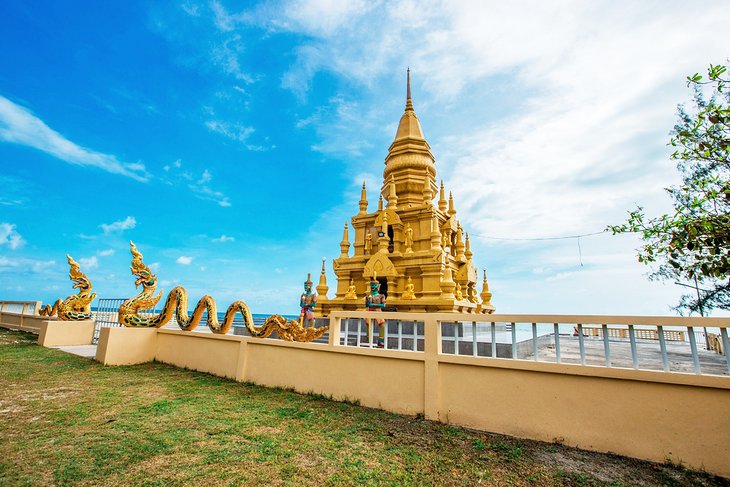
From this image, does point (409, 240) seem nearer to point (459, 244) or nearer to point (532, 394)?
point (459, 244)

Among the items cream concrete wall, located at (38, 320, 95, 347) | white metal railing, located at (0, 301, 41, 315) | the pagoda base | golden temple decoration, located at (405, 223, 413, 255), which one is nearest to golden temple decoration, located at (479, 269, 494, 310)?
the pagoda base

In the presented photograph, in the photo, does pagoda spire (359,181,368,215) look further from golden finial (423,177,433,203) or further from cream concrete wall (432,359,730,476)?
cream concrete wall (432,359,730,476)

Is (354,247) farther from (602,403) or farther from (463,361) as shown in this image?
(602,403)

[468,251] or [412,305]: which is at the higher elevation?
[468,251]

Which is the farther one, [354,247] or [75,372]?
[354,247]

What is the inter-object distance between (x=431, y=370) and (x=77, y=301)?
43.6ft

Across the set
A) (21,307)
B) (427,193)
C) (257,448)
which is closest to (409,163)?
(427,193)

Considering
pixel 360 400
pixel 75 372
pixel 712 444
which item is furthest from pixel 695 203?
pixel 75 372

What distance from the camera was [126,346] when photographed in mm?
8352

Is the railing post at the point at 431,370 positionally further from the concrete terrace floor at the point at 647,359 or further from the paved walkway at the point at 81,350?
the paved walkway at the point at 81,350

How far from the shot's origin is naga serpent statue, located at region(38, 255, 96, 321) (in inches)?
466

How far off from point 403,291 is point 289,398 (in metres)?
6.76

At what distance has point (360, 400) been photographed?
532 centimetres

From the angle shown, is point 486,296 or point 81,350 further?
point 486,296
